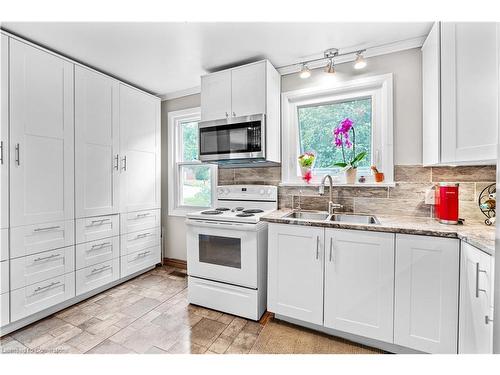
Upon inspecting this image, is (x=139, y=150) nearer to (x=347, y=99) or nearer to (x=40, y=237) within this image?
(x=40, y=237)

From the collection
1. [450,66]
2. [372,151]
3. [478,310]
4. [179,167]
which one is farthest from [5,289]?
[450,66]

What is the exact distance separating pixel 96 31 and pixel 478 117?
2737 mm

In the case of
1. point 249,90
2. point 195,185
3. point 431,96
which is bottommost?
point 195,185

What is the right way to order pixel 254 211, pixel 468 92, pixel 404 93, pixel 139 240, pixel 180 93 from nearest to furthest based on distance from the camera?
pixel 468 92, pixel 404 93, pixel 254 211, pixel 139 240, pixel 180 93

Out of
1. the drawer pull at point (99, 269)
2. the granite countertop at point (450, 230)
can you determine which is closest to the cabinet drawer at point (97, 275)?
the drawer pull at point (99, 269)

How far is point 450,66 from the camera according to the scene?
148 centimetres

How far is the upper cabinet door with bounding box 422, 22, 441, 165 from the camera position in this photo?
158 centimetres

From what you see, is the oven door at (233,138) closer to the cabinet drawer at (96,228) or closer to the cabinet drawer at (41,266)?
the cabinet drawer at (96,228)

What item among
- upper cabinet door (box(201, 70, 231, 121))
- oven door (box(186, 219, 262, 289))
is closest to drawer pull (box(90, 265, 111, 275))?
oven door (box(186, 219, 262, 289))

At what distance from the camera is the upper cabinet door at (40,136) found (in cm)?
175

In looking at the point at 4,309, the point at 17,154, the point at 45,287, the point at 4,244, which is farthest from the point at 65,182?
the point at 4,309

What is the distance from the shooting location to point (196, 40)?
1.95 m

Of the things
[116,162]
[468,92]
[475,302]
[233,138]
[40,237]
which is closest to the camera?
[475,302]

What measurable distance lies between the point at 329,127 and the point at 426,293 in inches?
64.0
